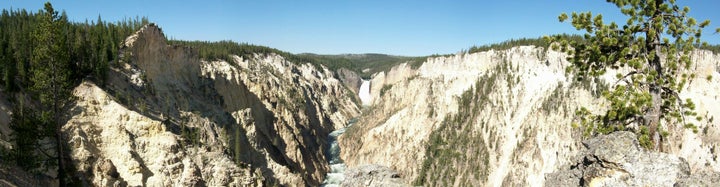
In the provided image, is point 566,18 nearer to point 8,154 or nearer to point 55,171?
point 8,154

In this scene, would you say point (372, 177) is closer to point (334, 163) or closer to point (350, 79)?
point (334, 163)

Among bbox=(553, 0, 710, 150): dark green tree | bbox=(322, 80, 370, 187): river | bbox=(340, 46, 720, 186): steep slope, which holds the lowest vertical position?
bbox=(322, 80, 370, 187): river

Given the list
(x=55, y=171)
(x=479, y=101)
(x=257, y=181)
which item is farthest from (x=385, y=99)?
(x=55, y=171)

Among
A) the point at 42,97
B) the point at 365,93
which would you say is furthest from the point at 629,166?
the point at 365,93

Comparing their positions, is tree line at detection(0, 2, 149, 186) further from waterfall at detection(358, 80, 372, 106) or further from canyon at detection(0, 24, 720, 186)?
waterfall at detection(358, 80, 372, 106)

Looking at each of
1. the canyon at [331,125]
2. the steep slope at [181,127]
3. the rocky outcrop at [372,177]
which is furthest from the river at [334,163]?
the rocky outcrop at [372,177]

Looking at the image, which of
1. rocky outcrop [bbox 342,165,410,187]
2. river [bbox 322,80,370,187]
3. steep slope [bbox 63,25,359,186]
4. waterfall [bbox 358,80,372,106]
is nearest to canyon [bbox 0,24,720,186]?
rocky outcrop [bbox 342,165,410,187]
